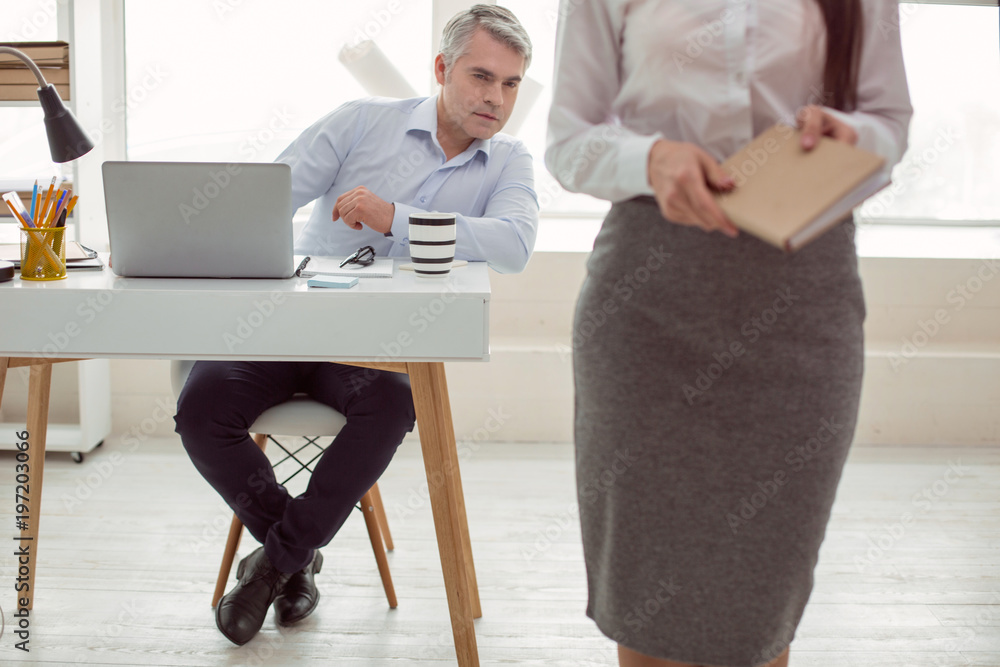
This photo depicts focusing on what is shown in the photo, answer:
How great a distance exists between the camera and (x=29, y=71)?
2443 mm

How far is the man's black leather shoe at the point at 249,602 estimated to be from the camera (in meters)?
1.58

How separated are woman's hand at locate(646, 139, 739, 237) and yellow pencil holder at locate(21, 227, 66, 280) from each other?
0.98 m

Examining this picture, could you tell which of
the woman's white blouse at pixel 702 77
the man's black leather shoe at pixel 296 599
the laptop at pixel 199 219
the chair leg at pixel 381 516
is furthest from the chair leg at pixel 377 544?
the woman's white blouse at pixel 702 77

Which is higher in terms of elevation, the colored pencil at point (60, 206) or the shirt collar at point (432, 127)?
the shirt collar at point (432, 127)

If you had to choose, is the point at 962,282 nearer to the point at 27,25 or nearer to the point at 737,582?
the point at 737,582

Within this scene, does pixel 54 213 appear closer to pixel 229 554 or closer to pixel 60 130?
pixel 60 130

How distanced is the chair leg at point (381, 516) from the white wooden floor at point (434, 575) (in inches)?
1.3

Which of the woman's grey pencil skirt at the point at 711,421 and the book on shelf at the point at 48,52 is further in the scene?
the book on shelf at the point at 48,52

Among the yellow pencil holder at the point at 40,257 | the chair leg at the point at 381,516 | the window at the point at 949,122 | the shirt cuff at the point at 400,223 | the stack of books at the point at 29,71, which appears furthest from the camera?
the window at the point at 949,122

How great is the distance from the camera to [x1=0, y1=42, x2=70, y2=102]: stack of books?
7.94 ft

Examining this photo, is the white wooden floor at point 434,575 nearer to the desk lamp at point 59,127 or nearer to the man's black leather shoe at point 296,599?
the man's black leather shoe at point 296,599

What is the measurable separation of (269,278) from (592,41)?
66 centimetres

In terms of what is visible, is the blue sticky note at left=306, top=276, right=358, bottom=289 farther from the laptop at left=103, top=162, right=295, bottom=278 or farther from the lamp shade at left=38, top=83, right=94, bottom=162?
the lamp shade at left=38, top=83, right=94, bottom=162

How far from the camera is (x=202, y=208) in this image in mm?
1236
